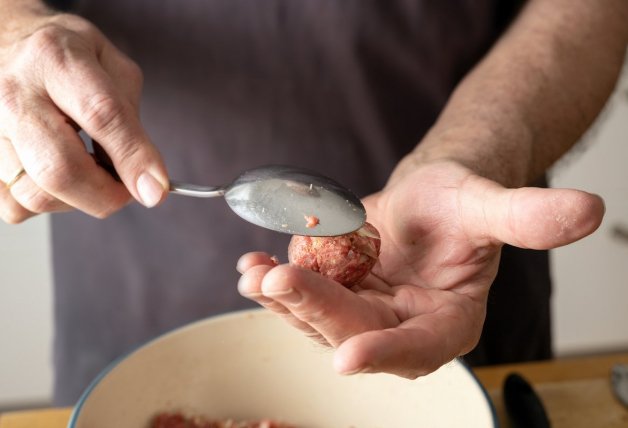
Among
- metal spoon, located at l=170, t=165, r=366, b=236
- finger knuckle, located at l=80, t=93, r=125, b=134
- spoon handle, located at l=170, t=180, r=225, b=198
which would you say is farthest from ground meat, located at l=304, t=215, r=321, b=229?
finger knuckle, located at l=80, t=93, r=125, b=134

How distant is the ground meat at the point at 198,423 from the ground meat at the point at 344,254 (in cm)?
26

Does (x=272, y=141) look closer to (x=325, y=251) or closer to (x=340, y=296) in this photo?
(x=325, y=251)

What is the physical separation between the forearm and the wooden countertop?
0.29 m

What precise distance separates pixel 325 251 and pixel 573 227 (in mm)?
290

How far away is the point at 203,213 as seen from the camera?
1.15 m

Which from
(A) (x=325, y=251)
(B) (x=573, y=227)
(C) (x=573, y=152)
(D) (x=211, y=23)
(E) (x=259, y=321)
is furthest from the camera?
(C) (x=573, y=152)

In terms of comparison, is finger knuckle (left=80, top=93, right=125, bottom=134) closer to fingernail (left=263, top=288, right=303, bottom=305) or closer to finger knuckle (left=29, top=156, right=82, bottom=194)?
finger knuckle (left=29, top=156, right=82, bottom=194)

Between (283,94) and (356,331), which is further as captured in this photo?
(283,94)

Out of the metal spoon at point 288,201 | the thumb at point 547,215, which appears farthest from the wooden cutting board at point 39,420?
the thumb at point 547,215

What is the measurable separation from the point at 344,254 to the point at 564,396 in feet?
1.41

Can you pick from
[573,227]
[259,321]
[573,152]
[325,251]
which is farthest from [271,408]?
[573,152]

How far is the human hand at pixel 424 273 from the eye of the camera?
606 mm

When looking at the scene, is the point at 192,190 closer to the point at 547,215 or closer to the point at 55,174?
the point at 55,174

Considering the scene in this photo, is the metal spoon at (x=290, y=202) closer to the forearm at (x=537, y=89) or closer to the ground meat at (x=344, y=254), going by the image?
the ground meat at (x=344, y=254)
